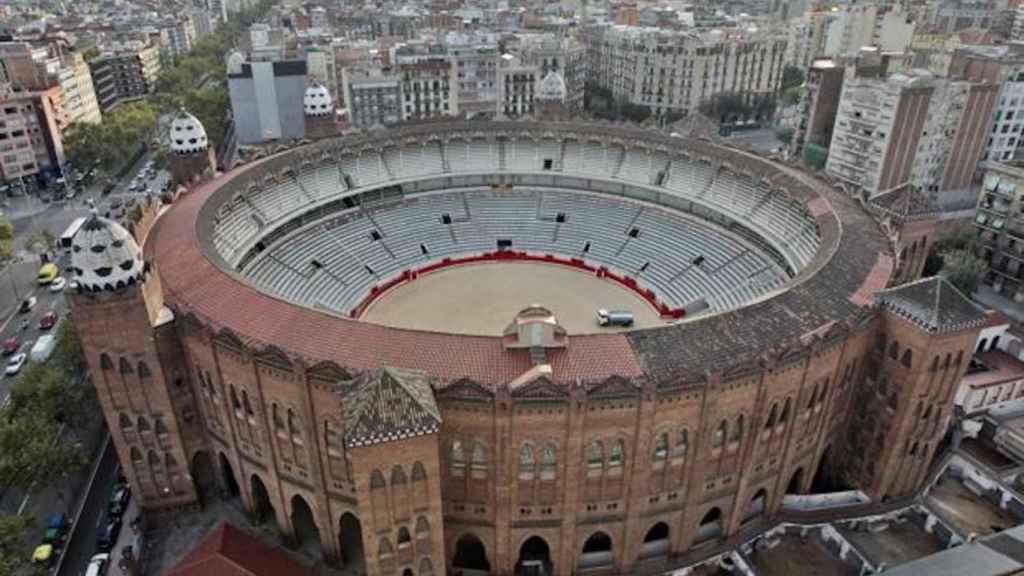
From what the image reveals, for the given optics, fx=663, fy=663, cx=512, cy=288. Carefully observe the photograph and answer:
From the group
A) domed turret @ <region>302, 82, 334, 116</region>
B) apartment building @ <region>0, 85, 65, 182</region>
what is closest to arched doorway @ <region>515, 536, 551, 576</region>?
domed turret @ <region>302, 82, 334, 116</region>

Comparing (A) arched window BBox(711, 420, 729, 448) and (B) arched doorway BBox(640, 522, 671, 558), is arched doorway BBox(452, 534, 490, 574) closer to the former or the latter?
(B) arched doorway BBox(640, 522, 671, 558)

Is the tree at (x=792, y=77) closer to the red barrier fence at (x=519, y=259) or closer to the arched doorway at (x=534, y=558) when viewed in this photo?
the red barrier fence at (x=519, y=259)

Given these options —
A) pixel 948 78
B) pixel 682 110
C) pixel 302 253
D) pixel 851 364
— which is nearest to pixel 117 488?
pixel 302 253

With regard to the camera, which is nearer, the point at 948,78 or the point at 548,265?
the point at 548,265

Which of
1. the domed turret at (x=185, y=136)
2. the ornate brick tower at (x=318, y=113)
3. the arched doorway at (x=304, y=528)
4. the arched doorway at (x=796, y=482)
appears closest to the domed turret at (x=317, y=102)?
the ornate brick tower at (x=318, y=113)

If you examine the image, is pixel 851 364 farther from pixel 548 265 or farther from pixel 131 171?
pixel 131 171

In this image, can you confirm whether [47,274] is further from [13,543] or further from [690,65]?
[690,65]
